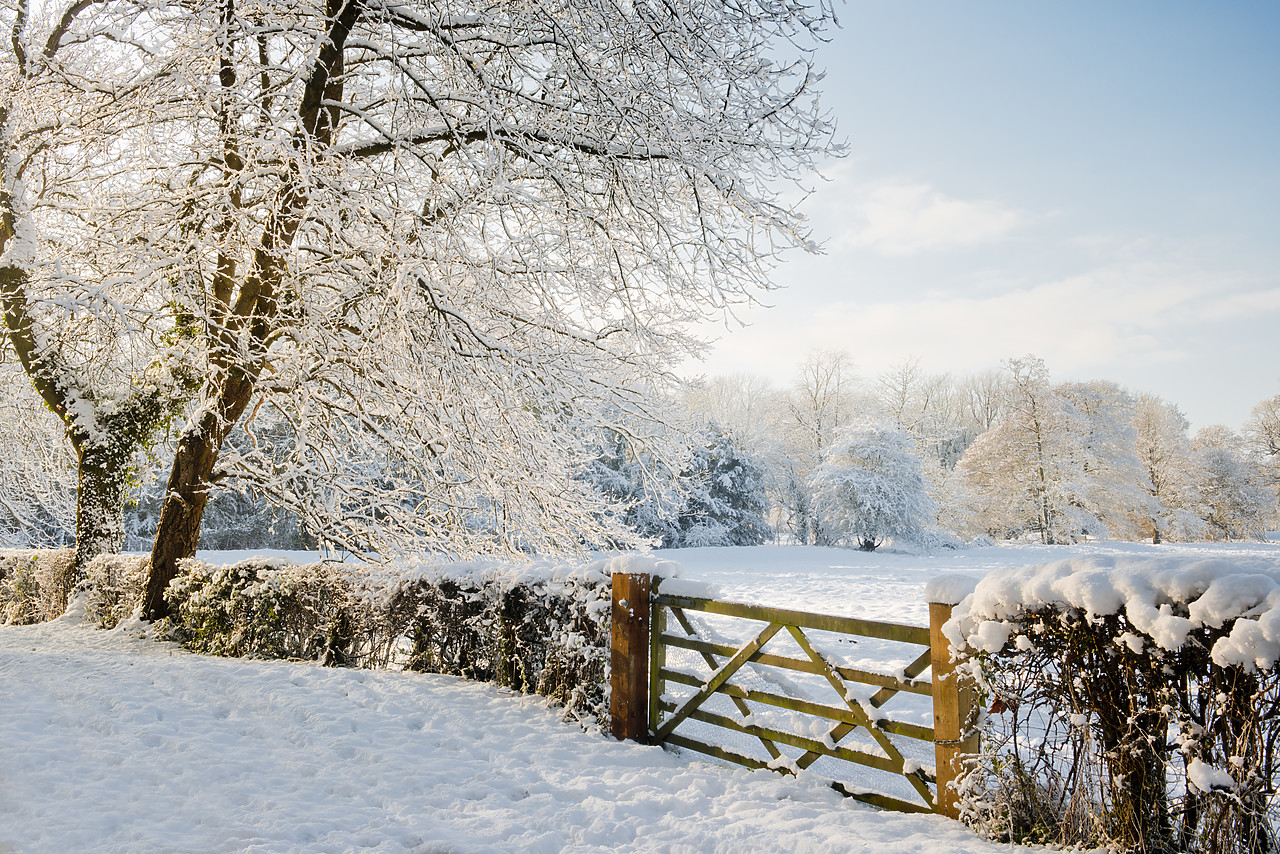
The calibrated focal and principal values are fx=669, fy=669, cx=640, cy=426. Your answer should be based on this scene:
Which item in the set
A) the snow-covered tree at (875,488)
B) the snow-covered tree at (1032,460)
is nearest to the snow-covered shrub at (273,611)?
the snow-covered tree at (875,488)

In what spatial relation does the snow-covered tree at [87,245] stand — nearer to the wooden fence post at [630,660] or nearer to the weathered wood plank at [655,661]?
the wooden fence post at [630,660]

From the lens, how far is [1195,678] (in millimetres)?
2652

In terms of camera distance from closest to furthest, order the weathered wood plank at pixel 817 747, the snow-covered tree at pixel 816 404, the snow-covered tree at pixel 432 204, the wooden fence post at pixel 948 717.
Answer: the wooden fence post at pixel 948 717
the weathered wood plank at pixel 817 747
the snow-covered tree at pixel 432 204
the snow-covered tree at pixel 816 404

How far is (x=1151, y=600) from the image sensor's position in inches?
106

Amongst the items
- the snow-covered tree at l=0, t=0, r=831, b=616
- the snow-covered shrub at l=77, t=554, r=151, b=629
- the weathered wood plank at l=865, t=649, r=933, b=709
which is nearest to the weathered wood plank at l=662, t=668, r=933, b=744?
the weathered wood plank at l=865, t=649, r=933, b=709

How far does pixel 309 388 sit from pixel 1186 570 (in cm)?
693

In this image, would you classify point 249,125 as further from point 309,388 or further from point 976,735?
point 976,735

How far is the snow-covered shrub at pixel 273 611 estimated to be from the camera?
653 cm

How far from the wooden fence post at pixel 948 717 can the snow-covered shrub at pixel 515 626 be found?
223cm

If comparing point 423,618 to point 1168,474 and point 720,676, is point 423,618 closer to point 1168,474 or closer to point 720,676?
point 720,676

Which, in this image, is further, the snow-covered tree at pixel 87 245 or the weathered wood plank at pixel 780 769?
the snow-covered tree at pixel 87 245

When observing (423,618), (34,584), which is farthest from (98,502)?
(423,618)

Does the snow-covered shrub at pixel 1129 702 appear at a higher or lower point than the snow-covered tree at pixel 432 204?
lower

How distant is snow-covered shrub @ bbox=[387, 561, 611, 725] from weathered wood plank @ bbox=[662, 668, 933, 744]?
2.13ft
